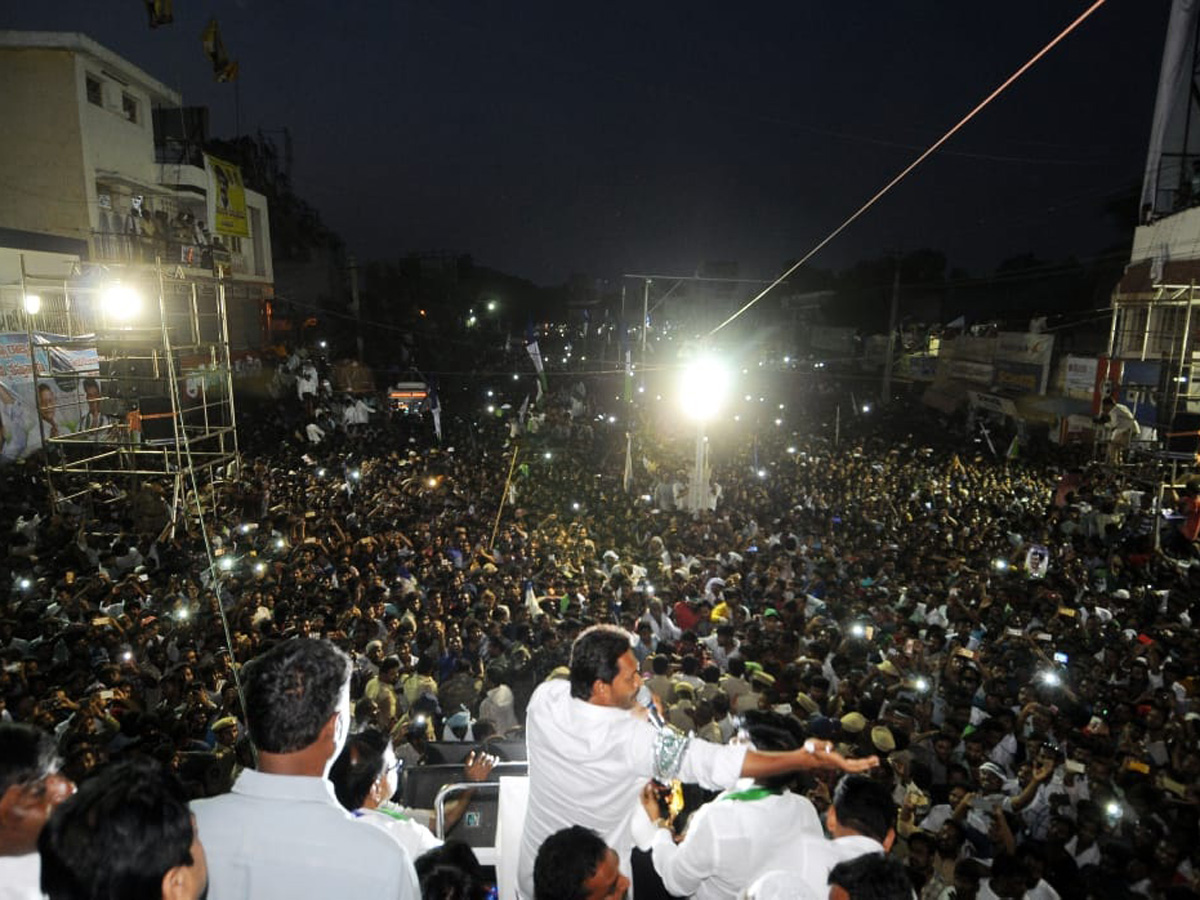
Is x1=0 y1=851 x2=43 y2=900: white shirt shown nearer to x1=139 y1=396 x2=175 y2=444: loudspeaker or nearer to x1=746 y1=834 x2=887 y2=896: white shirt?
x1=746 y1=834 x2=887 y2=896: white shirt

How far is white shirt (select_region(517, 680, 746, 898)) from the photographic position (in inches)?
90.0

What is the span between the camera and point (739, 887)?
2.40 metres

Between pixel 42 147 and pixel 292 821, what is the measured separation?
73.0 feet

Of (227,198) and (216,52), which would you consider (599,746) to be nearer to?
(216,52)

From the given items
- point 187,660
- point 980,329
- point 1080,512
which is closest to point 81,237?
point 187,660

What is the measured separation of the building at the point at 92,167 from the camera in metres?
17.2

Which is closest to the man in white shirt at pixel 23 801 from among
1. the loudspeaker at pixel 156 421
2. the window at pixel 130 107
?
the loudspeaker at pixel 156 421

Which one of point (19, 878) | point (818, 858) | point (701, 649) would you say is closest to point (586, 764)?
point (818, 858)

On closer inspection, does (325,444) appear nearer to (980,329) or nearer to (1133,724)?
(1133,724)

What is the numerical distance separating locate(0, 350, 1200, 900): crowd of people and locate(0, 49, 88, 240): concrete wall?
988 centimetres

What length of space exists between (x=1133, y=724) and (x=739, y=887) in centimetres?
444

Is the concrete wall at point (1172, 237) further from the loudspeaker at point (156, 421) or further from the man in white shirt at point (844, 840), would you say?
the loudspeaker at point (156, 421)

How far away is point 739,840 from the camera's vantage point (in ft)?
7.76

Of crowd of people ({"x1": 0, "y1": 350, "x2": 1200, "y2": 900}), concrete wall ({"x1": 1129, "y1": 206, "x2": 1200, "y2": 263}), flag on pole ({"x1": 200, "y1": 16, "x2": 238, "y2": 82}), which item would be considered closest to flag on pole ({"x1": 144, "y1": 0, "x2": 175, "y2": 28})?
flag on pole ({"x1": 200, "y1": 16, "x2": 238, "y2": 82})
